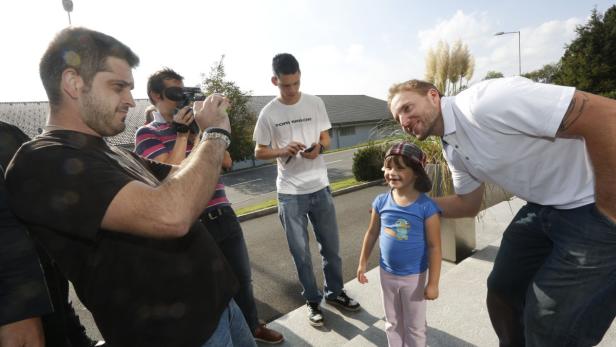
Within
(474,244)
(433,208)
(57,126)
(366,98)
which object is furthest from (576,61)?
(57,126)

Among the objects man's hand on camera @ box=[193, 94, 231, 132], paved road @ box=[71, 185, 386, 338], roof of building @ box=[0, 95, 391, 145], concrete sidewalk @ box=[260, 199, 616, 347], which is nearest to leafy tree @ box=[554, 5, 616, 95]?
roof of building @ box=[0, 95, 391, 145]

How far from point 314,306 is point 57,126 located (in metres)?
2.57

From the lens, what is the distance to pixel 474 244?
13.4 feet

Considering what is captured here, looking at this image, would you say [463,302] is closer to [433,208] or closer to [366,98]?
[433,208]

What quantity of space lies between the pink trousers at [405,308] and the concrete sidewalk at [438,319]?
0.33 meters

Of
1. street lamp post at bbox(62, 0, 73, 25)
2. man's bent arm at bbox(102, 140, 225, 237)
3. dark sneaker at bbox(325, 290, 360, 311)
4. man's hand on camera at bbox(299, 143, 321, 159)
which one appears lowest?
dark sneaker at bbox(325, 290, 360, 311)

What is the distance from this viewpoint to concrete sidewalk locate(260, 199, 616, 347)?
2477 millimetres

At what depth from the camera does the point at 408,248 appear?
2.17 m

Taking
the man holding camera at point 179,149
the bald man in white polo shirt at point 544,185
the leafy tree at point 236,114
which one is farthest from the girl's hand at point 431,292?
the leafy tree at point 236,114

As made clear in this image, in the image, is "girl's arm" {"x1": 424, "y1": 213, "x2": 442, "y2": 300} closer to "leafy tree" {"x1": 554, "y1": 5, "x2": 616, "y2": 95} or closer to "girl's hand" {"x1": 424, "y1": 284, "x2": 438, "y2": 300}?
"girl's hand" {"x1": 424, "y1": 284, "x2": 438, "y2": 300}

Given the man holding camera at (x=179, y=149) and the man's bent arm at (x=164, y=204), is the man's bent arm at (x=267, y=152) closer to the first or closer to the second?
the man holding camera at (x=179, y=149)

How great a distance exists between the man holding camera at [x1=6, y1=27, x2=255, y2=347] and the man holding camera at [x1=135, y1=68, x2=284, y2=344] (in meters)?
0.88

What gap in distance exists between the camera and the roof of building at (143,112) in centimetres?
2314

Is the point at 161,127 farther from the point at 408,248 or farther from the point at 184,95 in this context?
the point at 408,248
